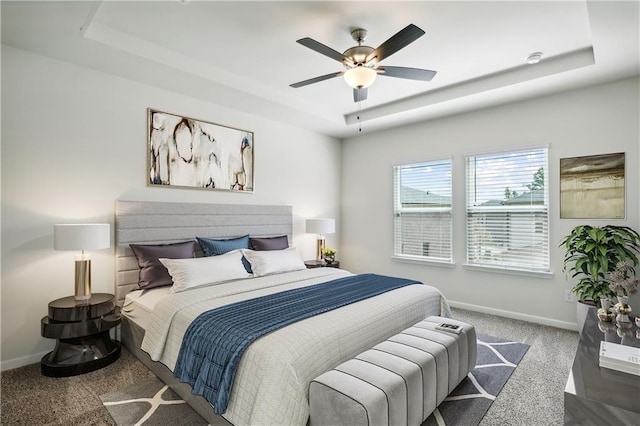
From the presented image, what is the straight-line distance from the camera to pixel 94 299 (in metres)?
2.84

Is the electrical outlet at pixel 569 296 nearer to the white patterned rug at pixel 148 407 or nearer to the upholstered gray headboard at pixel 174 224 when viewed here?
the upholstered gray headboard at pixel 174 224

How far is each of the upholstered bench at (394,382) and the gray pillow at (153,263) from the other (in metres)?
2.09

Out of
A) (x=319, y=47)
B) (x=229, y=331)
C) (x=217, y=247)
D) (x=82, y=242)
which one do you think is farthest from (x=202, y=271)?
(x=319, y=47)

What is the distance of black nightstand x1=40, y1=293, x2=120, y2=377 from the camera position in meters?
2.59

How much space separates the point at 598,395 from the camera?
59.9 inches

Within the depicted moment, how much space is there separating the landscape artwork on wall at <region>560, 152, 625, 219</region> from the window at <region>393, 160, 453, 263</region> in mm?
1363

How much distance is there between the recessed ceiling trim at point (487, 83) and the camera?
316 centimetres

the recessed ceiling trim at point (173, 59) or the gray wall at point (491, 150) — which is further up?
the recessed ceiling trim at point (173, 59)

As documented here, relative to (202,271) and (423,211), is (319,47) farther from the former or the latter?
(423,211)

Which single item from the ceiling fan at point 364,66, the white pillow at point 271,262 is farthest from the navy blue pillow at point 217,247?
the ceiling fan at point 364,66

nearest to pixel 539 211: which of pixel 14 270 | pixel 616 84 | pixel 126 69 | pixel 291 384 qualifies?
pixel 616 84

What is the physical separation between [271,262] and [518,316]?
10.2ft

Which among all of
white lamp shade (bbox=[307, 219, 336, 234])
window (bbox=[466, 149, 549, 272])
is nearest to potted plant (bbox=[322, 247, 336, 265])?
white lamp shade (bbox=[307, 219, 336, 234])

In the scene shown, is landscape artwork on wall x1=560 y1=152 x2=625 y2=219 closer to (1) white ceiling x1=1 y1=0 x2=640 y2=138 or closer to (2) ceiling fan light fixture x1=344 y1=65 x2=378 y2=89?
(1) white ceiling x1=1 y1=0 x2=640 y2=138
